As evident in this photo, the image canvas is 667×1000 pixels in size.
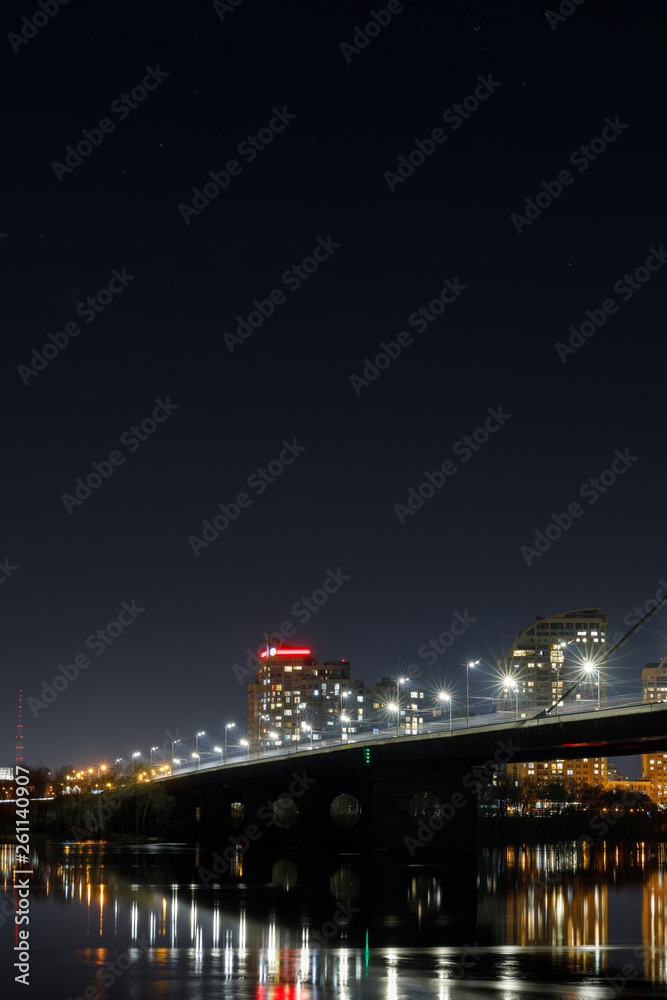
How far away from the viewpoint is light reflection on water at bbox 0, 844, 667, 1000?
26.5 meters

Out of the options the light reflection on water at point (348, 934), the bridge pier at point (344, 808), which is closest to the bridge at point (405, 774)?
the bridge pier at point (344, 808)

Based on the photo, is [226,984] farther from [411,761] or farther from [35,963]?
[411,761]

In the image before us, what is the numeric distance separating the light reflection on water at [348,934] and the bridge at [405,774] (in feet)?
28.1

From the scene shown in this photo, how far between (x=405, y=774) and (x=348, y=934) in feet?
179

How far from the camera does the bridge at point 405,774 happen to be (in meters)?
64.5

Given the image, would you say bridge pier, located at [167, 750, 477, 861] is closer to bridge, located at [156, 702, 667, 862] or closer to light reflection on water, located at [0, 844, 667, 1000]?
bridge, located at [156, 702, 667, 862]

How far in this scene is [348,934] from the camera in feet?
121

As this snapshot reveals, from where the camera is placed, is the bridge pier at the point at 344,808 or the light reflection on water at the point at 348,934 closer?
the light reflection on water at the point at 348,934

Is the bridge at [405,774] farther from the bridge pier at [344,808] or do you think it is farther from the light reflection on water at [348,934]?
the light reflection on water at [348,934]

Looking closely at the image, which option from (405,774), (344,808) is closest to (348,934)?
(405,774)

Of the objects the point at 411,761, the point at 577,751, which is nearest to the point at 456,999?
the point at 577,751

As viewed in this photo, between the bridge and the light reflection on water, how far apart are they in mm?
8563

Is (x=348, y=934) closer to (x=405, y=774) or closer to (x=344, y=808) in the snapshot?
(x=405, y=774)

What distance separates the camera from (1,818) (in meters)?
151
